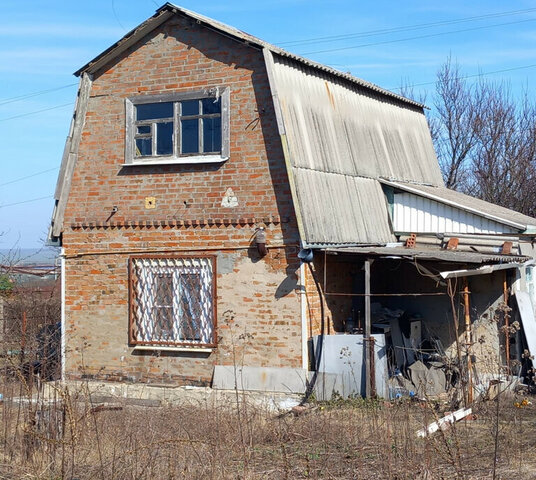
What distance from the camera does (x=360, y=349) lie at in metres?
12.6

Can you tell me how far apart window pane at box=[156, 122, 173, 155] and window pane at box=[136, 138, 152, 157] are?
0.53 feet

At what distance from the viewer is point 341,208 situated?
14.1 m

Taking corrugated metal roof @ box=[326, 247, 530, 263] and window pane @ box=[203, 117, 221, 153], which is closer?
corrugated metal roof @ box=[326, 247, 530, 263]

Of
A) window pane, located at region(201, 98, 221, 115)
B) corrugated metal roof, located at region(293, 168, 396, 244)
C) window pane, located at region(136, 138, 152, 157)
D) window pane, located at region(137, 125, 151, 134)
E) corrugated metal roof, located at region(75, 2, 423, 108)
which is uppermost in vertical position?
corrugated metal roof, located at region(75, 2, 423, 108)

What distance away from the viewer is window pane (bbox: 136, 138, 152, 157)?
14.3 meters

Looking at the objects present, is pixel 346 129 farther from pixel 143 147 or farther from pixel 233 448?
A: pixel 233 448

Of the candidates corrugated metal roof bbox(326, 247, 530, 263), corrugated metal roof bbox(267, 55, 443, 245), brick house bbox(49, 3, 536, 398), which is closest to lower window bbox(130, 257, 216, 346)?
brick house bbox(49, 3, 536, 398)

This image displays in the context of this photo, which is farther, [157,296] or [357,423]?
[157,296]

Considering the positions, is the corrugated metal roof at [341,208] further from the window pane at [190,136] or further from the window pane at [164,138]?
the window pane at [164,138]

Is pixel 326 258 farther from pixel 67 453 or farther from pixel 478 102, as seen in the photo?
pixel 478 102

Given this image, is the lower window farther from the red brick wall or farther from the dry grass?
the dry grass

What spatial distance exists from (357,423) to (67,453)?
10.8 feet

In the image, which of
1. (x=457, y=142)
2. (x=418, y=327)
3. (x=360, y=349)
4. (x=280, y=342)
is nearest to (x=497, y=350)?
(x=418, y=327)

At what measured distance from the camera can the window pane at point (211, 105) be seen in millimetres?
13812
